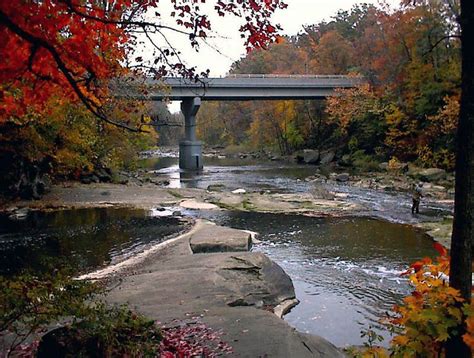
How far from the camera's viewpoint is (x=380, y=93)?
39125 millimetres

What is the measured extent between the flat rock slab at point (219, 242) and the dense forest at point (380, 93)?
16.1 metres

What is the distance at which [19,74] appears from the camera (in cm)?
594

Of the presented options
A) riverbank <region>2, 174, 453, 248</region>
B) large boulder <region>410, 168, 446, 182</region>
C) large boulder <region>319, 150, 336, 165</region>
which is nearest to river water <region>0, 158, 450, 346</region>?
riverbank <region>2, 174, 453, 248</region>

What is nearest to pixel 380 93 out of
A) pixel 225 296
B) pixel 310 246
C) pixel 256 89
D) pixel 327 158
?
pixel 327 158

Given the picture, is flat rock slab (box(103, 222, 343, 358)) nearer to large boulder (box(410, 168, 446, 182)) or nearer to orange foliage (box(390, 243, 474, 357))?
orange foliage (box(390, 243, 474, 357))

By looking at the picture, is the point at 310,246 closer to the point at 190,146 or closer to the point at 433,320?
the point at 433,320

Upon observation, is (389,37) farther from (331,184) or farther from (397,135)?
(331,184)

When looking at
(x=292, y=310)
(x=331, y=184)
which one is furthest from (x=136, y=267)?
(x=331, y=184)

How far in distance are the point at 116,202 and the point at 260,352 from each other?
16953mm

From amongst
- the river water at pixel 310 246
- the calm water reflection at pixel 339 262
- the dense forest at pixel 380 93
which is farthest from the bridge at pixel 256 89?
the calm water reflection at pixel 339 262

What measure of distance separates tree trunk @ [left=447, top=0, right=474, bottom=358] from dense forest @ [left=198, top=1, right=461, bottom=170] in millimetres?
22794

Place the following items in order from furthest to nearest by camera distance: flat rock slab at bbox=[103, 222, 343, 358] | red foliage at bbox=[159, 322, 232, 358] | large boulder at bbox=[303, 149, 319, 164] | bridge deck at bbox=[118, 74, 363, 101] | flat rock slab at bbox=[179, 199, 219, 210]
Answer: large boulder at bbox=[303, 149, 319, 164] < bridge deck at bbox=[118, 74, 363, 101] < flat rock slab at bbox=[179, 199, 219, 210] < flat rock slab at bbox=[103, 222, 343, 358] < red foliage at bbox=[159, 322, 232, 358]

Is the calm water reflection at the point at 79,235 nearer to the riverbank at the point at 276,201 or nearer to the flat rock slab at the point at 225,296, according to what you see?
the riverbank at the point at 276,201

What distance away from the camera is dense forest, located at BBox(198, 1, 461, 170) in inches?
1222
